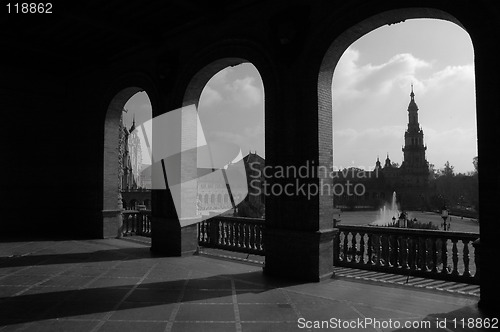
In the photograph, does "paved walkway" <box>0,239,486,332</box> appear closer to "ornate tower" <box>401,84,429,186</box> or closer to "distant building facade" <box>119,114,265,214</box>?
"distant building facade" <box>119,114,265,214</box>

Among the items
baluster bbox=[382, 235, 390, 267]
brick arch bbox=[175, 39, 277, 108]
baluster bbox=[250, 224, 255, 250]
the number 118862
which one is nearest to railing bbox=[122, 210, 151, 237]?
baluster bbox=[250, 224, 255, 250]

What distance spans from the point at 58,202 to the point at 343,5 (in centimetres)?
1094

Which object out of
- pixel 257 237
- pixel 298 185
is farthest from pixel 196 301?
pixel 257 237

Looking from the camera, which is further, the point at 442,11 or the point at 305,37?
the point at 305,37

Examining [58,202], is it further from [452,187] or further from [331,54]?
[452,187]

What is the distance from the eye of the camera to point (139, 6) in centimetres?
783

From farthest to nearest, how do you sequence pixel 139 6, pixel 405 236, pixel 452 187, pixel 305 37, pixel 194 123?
pixel 452 187, pixel 194 123, pixel 139 6, pixel 405 236, pixel 305 37

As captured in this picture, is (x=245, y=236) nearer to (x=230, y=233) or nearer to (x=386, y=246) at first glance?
(x=230, y=233)

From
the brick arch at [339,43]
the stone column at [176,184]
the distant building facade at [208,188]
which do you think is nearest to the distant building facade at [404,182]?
the distant building facade at [208,188]

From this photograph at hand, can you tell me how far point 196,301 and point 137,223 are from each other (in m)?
8.19

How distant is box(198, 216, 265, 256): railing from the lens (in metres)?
9.27

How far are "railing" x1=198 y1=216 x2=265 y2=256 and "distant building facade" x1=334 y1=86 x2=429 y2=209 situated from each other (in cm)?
7176

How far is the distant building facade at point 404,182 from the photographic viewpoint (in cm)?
8250

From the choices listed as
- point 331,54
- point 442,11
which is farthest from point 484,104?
point 331,54
